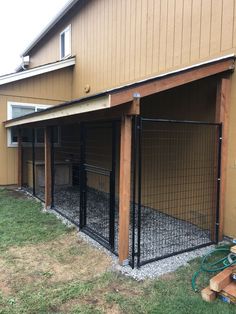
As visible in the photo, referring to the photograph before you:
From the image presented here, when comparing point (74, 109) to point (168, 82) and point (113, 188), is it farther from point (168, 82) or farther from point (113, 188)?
point (168, 82)

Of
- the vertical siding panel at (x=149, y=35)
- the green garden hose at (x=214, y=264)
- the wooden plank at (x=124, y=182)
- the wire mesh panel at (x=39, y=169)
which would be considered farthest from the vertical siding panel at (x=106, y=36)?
the green garden hose at (x=214, y=264)

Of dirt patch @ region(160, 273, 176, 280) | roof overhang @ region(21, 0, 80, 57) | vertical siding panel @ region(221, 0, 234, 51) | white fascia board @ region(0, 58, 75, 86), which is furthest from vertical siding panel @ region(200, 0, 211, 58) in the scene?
white fascia board @ region(0, 58, 75, 86)

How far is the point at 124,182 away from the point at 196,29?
120 inches

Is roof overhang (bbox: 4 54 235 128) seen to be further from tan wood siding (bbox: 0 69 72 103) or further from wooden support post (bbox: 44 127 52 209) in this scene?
tan wood siding (bbox: 0 69 72 103)

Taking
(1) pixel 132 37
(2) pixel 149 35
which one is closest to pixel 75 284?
(2) pixel 149 35

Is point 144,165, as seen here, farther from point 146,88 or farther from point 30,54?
point 30,54

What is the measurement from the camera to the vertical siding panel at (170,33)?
5.16 meters

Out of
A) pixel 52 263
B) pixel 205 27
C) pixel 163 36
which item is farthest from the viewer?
pixel 163 36

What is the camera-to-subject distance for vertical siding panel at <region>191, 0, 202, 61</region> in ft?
15.2

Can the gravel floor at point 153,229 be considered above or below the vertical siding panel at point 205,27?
below

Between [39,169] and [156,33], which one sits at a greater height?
[156,33]

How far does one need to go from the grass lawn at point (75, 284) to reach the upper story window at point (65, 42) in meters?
7.16

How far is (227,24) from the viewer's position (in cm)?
412

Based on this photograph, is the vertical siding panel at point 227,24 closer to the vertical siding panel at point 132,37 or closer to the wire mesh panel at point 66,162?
the vertical siding panel at point 132,37
